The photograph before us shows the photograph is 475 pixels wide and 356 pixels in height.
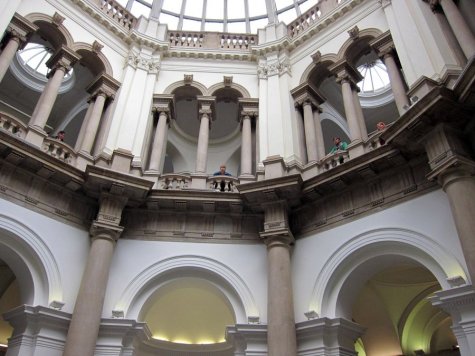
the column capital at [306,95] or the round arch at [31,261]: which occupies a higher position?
the column capital at [306,95]

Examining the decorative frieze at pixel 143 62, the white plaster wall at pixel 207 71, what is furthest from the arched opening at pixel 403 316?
the decorative frieze at pixel 143 62

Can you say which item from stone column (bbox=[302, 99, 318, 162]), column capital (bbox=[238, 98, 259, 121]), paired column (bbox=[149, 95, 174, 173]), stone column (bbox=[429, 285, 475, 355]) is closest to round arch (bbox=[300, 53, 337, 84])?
stone column (bbox=[302, 99, 318, 162])

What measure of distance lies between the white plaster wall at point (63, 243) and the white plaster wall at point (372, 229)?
5.01 m

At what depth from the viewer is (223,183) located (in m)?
11.6

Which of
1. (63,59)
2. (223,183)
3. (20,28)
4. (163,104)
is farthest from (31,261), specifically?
(20,28)

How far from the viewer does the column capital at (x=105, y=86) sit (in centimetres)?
1286

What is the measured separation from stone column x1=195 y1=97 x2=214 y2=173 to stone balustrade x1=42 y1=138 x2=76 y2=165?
342cm

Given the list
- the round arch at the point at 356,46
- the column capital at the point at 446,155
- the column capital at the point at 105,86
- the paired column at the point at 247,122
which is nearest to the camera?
the column capital at the point at 446,155

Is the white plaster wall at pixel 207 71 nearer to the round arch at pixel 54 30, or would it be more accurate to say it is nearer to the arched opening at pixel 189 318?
the round arch at pixel 54 30

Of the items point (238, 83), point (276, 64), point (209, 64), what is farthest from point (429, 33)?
point (209, 64)

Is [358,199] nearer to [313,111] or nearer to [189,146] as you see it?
[313,111]

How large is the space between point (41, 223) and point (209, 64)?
7.80 meters

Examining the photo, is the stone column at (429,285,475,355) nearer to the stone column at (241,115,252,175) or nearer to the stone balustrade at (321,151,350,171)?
the stone balustrade at (321,151,350,171)

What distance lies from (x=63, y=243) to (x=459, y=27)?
10.2 metres
